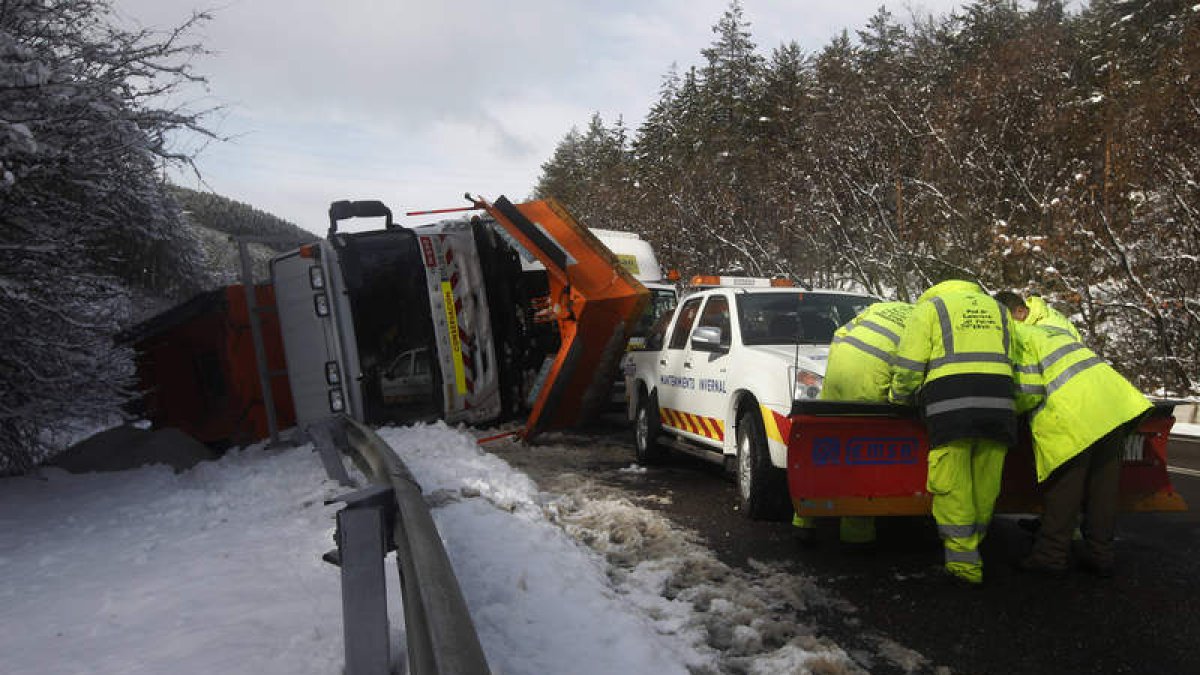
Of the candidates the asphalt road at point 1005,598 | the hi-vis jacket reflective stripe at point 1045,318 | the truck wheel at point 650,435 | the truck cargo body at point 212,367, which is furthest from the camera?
the truck cargo body at point 212,367

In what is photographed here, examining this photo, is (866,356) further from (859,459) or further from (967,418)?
(967,418)

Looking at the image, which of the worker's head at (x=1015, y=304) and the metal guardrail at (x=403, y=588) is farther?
the worker's head at (x=1015, y=304)

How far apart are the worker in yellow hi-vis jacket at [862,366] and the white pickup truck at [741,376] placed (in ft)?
0.92

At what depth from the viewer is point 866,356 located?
16.0ft

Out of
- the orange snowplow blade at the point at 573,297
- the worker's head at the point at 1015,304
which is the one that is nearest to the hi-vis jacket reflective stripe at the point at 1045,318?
the worker's head at the point at 1015,304

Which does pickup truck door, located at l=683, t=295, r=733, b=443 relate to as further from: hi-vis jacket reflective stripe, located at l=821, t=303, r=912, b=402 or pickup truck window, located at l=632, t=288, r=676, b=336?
pickup truck window, located at l=632, t=288, r=676, b=336

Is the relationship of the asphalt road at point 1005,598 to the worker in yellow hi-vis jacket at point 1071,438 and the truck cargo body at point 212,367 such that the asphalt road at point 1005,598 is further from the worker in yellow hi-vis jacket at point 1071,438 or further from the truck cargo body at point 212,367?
the truck cargo body at point 212,367

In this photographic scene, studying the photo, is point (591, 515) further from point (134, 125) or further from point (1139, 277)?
point (1139, 277)

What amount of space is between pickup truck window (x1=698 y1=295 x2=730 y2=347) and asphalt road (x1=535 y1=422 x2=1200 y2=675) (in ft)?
5.02

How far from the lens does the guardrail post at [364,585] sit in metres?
2.46

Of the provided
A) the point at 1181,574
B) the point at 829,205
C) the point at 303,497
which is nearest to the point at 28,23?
the point at 303,497

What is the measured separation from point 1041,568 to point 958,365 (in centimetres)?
124

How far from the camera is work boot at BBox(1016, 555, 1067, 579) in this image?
177 inches

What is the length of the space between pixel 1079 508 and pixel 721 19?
166 feet
